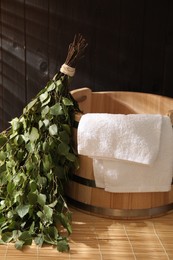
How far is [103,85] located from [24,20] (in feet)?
1.79

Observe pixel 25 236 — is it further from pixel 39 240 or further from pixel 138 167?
pixel 138 167

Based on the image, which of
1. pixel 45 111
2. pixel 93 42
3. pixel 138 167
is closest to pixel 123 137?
pixel 138 167

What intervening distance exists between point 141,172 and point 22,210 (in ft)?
1.66

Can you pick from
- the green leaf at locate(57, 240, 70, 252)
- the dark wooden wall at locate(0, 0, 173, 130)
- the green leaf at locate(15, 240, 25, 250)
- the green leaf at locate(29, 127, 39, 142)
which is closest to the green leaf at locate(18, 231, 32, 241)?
the green leaf at locate(15, 240, 25, 250)

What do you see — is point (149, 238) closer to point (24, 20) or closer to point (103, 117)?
point (103, 117)

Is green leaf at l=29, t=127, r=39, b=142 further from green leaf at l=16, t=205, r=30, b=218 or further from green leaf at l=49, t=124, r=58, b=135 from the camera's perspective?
green leaf at l=16, t=205, r=30, b=218

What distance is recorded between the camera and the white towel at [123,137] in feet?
5.95

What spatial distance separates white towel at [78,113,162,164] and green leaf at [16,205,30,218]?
0.33 meters

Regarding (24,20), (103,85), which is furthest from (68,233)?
(24,20)

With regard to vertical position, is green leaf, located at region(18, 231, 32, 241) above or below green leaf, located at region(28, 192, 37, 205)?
below

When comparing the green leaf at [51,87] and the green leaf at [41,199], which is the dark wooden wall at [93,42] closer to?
the green leaf at [51,87]

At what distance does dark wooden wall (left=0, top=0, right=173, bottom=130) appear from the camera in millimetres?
2354

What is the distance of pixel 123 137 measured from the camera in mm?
1824

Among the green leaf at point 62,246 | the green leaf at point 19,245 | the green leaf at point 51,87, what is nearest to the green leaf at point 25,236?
the green leaf at point 19,245
